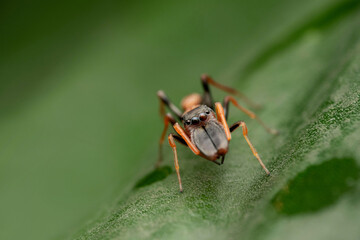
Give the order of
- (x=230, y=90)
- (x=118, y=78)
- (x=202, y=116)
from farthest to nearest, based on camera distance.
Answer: (x=118, y=78), (x=230, y=90), (x=202, y=116)

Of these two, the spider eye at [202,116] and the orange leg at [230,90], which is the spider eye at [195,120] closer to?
the spider eye at [202,116]

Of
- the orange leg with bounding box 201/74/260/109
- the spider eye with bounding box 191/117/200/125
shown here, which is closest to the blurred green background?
the orange leg with bounding box 201/74/260/109

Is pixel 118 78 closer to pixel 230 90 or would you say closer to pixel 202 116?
pixel 230 90

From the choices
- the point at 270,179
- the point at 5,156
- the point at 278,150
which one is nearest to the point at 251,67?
the point at 278,150

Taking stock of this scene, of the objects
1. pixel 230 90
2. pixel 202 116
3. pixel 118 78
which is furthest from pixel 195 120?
pixel 118 78

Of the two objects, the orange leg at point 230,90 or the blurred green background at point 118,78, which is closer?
the blurred green background at point 118,78

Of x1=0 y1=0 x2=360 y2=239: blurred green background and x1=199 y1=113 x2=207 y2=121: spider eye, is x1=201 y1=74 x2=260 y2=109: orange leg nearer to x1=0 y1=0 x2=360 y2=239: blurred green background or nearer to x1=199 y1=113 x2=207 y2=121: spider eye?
x1=0 y1=0 x2=360 y2=239: blurred green background

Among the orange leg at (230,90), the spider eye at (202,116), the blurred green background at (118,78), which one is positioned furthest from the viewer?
the orange leg at (230,90)

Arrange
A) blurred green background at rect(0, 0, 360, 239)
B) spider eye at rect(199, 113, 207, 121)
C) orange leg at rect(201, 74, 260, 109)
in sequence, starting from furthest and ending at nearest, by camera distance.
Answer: orange leg at rect(201, 74, 260, 109)
blurred green background at rect(0, 0, 360, 239)
spider eye at rect(199, 113, 207, 121)

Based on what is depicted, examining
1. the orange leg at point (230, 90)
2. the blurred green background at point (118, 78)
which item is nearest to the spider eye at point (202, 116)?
the blurred green background at point (118, 78)
